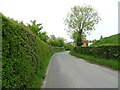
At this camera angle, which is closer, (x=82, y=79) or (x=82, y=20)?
(x=82, y=79)

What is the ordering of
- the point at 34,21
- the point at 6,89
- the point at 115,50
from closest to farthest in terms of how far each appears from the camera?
the point at 6,89 < the point at 115,50 < the point at 34,21

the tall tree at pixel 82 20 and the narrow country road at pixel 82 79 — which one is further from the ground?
the tall tree at pixel 82 20

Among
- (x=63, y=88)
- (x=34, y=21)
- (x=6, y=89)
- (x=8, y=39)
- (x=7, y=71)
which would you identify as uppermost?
(x=34, y=21)

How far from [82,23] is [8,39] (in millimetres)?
30099

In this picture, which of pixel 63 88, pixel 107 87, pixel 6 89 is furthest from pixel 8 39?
pixel 107 87

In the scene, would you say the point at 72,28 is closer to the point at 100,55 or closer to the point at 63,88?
the point at 100,55

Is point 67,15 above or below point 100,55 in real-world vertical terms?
above

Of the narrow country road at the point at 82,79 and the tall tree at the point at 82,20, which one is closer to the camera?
the narrow country road at the point at 82,79

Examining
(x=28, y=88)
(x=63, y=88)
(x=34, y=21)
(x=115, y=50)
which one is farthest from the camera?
(x=34, y=21)

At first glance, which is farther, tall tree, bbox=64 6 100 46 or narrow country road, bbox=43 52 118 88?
tall tree, bbox=64 6 100 46

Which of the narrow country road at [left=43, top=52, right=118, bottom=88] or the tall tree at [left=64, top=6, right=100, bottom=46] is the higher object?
the tall tree at [left=64, top=6, right=100, bottom=46]

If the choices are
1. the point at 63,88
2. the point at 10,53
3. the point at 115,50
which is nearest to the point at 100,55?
the point at 115,50

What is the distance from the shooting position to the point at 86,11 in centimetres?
3081

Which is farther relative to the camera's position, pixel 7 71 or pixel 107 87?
pixel 107 87
